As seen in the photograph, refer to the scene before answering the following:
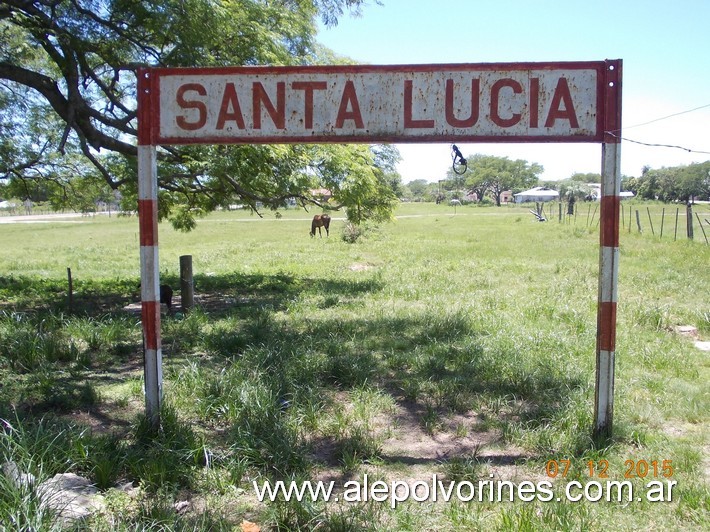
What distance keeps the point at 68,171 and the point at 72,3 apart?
18.0 feet

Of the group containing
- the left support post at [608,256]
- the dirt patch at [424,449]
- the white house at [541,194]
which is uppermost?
the white house at [541,194]

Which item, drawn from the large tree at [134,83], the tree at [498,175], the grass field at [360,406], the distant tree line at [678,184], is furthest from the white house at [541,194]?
the grass field at [360,406]

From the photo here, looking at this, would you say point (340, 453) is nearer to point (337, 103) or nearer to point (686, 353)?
point (337, 103)

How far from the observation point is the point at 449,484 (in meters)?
3.47

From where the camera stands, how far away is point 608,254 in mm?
3965

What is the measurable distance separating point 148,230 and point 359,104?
167 cm

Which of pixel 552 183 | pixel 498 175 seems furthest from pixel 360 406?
pixel 552 183

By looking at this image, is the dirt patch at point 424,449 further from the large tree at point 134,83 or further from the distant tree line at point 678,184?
the distant tree line at point 678,184

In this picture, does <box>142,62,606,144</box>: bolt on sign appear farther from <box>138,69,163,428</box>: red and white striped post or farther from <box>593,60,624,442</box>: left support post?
<box>593,60,624,442</box>: left support post

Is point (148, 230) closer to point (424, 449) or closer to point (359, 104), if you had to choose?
point (359, 104)

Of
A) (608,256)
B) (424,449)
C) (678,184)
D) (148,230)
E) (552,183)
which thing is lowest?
(424,449)

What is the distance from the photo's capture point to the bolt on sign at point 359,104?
3.99 meters

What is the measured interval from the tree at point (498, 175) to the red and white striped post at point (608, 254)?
11208 centimetres

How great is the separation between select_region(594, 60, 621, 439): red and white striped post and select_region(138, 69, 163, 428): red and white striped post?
297 cm
